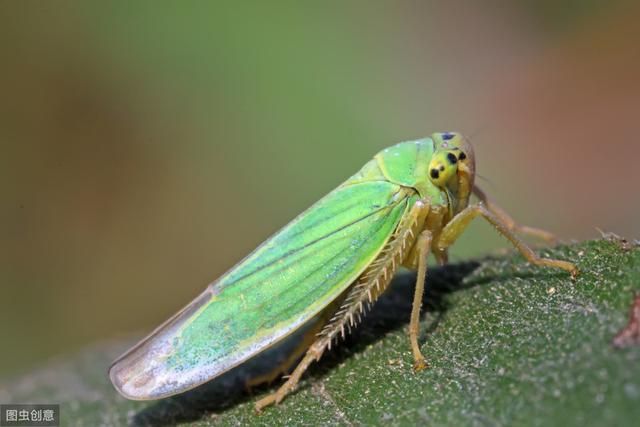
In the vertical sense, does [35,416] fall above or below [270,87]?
below

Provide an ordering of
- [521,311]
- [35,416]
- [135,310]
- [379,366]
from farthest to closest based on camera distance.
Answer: [135,310], [35,416], [379,366], [521,311]

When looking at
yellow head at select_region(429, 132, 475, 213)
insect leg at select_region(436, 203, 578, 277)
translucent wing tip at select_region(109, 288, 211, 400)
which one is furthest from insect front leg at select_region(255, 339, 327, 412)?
yellow head at select_region(429, 132, 475, 213)

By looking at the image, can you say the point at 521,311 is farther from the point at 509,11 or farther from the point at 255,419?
the point at 509,11

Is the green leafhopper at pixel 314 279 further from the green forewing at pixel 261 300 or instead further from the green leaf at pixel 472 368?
the green leaf at pixel 472 368

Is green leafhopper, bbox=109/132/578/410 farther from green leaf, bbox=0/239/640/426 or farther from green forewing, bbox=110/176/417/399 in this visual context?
green leaf, bbox=0/239/640/426

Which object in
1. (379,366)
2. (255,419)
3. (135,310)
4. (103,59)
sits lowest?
(135,310)

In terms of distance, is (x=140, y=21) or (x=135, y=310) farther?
(x=140, y=21)

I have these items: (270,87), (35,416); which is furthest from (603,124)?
(35,416)
